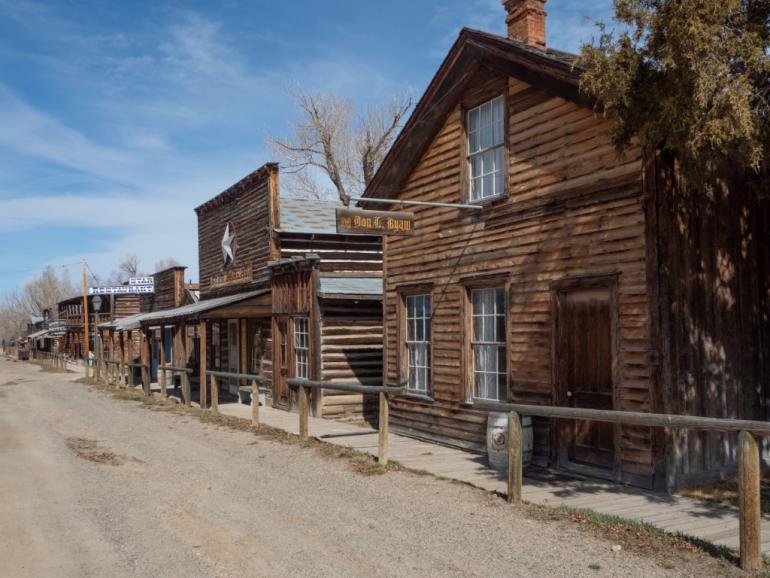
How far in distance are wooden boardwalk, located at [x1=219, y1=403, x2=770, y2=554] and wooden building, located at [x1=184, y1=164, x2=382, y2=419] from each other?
13.5ft

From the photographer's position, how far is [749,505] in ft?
18.8

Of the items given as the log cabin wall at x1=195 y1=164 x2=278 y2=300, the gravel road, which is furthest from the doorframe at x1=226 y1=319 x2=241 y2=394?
the gravel road

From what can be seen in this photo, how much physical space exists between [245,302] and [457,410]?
8.96 meters

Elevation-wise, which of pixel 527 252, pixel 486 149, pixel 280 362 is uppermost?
pixel 486 149

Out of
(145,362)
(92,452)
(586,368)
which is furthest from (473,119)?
(145,362)

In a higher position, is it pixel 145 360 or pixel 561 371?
pixel 561 371

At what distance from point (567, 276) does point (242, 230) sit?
48.1 ft

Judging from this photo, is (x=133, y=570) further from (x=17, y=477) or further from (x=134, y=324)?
(x=134, y=324)

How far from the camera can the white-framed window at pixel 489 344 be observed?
11367 millimetres

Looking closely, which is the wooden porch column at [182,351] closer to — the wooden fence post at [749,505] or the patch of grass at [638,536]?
the patch of grass at [638,536]

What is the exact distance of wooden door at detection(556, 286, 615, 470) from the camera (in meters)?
9.30

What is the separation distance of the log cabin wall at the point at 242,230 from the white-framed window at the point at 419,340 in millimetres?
7380

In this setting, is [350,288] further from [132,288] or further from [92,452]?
[132,288]

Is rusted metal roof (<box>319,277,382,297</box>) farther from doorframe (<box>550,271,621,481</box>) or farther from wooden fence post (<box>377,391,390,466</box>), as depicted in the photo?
doorframe (<box>550,271,621,481</box>)
